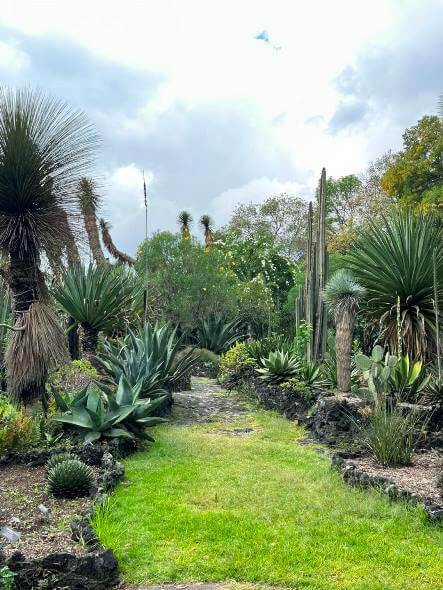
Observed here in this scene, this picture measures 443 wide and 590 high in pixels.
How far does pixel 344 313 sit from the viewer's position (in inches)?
441

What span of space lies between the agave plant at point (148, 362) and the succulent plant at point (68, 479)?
3.54m

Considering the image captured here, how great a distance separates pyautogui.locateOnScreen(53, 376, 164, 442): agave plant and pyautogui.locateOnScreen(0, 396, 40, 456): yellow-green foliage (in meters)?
0.36

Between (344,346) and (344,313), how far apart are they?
1.97 ft

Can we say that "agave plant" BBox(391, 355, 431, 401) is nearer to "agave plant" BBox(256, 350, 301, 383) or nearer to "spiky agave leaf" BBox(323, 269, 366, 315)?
"spiky agave leaf" BBox(323, 269, 366, 315)

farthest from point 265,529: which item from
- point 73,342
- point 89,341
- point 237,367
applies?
point 73,342

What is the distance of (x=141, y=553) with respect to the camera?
194 inches

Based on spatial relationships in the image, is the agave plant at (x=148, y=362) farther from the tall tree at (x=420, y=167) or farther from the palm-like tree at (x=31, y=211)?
the tall tree at (x=420, y=167)

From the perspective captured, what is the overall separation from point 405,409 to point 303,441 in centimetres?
185

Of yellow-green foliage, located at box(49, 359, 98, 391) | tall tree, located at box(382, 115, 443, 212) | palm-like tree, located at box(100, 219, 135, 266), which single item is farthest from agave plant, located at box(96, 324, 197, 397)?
palm-like tree, located at box(100, 219, 135, 266)

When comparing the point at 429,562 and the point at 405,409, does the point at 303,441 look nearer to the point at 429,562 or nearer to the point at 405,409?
the point at 405,409

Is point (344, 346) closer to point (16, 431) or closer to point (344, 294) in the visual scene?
point (344, 294)

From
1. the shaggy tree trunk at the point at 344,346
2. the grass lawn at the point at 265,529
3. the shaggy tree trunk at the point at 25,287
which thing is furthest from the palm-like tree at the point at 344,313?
the shaggy tree trunk at the point at 25,287

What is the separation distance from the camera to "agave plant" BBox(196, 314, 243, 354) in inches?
919

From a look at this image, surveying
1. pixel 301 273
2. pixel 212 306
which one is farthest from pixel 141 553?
pixel 301 273
